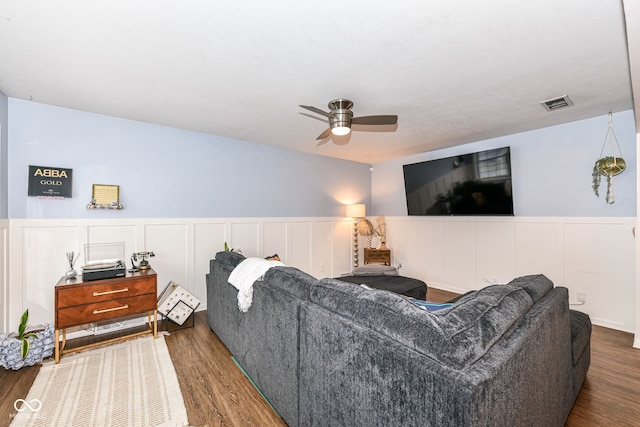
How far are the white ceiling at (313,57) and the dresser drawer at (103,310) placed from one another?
1945mm

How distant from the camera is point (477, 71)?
2.17 m

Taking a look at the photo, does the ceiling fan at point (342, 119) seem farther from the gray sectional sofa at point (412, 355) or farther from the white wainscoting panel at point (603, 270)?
the white wainscoting panel at point (603, 270)

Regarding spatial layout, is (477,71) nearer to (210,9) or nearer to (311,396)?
(210,9)

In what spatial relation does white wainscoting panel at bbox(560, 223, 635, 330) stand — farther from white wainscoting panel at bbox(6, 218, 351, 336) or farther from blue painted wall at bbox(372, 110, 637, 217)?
white wainscoting panel at bbox(6, 218, 351, 336)

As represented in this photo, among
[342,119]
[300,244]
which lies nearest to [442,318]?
[342,119]

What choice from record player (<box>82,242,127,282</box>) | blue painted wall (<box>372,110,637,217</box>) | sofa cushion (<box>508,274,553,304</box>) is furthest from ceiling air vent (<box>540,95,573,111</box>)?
record player (<box>82,242,127,282</box>)

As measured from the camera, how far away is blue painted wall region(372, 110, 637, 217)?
3.07 metres

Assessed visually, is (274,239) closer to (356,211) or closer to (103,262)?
(356,211)

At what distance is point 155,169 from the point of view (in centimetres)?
345

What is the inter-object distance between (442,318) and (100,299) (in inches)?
115

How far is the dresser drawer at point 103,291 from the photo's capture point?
2404mm

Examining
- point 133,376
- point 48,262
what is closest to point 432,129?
point 133,376

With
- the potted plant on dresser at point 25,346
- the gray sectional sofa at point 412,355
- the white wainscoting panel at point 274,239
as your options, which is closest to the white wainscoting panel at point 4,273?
the potted plant on dresser at point 25,346

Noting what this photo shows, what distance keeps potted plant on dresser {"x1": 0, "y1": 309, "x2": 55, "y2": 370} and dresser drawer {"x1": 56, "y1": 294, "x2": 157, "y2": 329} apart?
0.95ft
